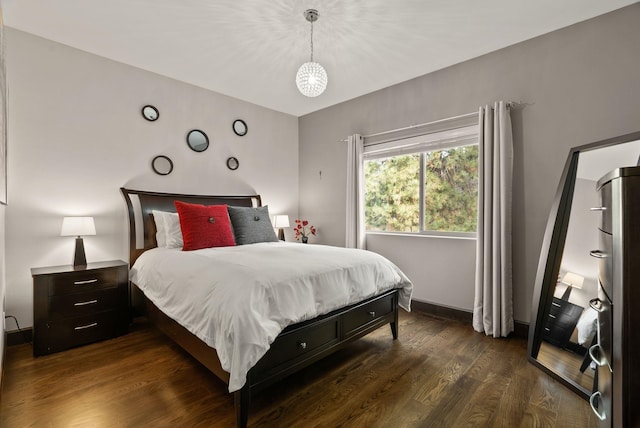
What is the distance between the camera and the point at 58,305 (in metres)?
2.38

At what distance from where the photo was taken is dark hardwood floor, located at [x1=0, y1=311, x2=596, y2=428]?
1.64m

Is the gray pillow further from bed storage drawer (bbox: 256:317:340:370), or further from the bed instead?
bed storage drawer (bbox: 256:317:340:370)

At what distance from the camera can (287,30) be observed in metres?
2.54

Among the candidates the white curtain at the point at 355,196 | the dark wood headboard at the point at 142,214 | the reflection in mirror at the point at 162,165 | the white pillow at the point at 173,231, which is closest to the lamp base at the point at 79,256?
the dark wood headboard at the point at 142,214

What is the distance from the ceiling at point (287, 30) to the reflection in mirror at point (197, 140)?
2.18 ft

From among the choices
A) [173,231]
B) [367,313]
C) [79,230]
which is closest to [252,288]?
[367,313]

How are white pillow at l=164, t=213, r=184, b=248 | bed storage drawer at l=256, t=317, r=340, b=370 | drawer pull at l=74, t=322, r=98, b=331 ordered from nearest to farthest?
bed storage drawer at l=256, t=317, r=340, b=370 < drawer pull at l=74, t=322, r=98, b=331 < white pillow at l=164, t=213, r=184, b=248

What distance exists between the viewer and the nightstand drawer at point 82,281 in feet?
7.82

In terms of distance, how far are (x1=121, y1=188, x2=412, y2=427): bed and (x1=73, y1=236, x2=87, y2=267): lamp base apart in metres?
0.43

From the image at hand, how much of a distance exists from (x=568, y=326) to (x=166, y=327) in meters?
2.87

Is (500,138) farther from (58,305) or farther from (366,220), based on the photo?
(58,305)

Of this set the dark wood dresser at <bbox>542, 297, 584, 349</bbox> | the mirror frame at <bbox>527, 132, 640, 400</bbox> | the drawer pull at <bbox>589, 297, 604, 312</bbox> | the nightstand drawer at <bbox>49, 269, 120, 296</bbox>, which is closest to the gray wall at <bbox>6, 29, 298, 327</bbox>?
the nightstand drawer at <bbox>49, 269, 120, 296</bbox>

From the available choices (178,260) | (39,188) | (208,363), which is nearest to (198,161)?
(39,188)

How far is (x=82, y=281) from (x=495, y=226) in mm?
3587
